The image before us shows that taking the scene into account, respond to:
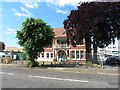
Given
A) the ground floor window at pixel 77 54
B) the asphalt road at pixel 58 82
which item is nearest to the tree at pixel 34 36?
the asphalt road at pixel 58 82

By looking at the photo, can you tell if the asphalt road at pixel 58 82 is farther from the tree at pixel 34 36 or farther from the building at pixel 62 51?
the building at pixel 62 51

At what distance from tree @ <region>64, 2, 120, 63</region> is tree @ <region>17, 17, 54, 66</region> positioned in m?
7.55

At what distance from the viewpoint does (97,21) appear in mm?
41969

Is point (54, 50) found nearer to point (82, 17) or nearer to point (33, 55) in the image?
point (82, 17)

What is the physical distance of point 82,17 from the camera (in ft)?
144

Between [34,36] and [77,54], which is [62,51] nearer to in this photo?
[77,54]

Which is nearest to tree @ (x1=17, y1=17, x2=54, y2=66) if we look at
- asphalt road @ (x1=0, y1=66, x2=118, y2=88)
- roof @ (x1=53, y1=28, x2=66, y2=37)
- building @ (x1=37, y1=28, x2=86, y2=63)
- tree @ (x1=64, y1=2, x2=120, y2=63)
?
Answer: tree @ (x1=64, y1=2, x2=120, y2=63)

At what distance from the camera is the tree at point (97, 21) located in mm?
41875

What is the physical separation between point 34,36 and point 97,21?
10671 mm

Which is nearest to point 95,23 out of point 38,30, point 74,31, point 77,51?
point 74,31

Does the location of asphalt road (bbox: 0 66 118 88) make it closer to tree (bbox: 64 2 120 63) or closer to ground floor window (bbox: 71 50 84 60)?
tree (bbox: 64 2 120 63)

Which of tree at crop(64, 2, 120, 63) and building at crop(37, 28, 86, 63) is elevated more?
tree at crop(64, 2, 120, 63)

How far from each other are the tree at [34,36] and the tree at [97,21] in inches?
297

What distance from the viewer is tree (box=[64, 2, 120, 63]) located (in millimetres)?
41875
